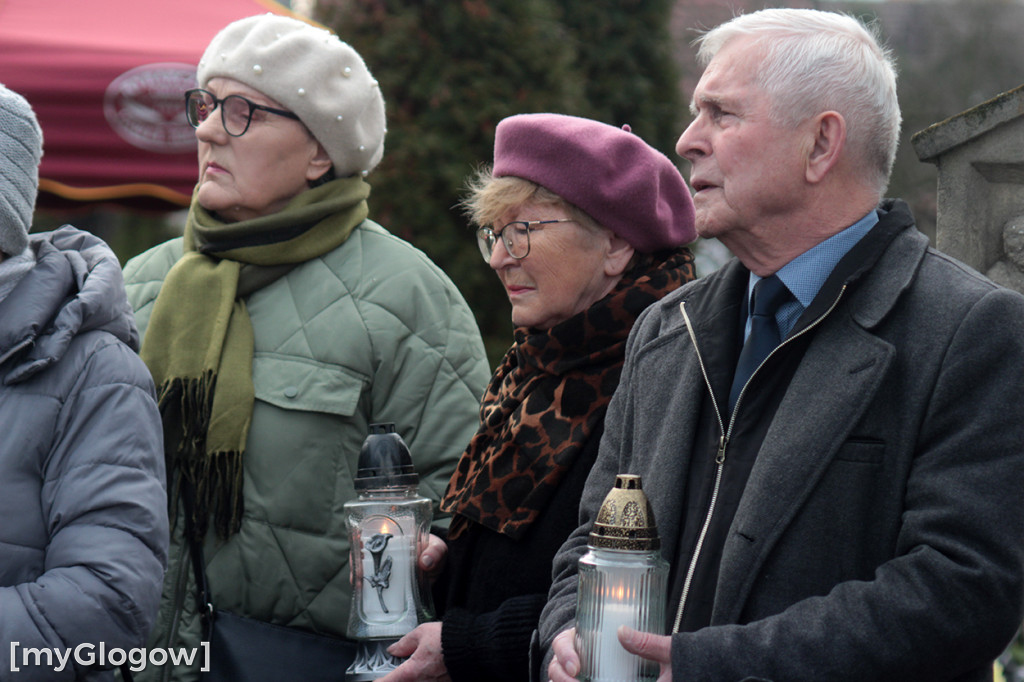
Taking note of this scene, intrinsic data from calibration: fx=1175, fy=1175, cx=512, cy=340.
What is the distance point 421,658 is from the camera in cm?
254

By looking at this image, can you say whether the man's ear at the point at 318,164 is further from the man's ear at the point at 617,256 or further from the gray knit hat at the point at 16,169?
the man's ear at the point at 617,256

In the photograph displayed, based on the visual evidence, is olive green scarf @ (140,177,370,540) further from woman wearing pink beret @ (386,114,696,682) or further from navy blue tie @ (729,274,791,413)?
navy blue tie @ (729,274,791,413)

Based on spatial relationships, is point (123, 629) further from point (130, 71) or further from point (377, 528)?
point (130, 71)

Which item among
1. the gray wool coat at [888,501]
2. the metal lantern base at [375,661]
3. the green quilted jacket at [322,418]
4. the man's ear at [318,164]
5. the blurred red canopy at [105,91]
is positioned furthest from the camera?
the blurred red canopy at [105,91]

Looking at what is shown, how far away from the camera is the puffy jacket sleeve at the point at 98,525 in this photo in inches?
86.5

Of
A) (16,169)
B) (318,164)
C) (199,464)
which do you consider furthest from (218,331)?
(16,169)

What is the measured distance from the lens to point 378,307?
3148 millimetres

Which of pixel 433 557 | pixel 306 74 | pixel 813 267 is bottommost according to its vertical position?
pixel 433 557

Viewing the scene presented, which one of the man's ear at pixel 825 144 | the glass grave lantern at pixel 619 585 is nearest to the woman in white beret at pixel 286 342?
the glass grave lantern at pixel 619 585

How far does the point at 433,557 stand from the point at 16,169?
4.12 feet

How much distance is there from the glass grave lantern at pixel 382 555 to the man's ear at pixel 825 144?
1080mm

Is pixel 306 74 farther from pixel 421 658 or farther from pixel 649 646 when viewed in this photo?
pixel 649 646

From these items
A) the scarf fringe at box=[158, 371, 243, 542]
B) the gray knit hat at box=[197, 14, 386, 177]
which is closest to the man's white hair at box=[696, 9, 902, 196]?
the gray knit hat at box=[197, 14, 386, 177]

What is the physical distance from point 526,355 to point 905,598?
122 centimetres
